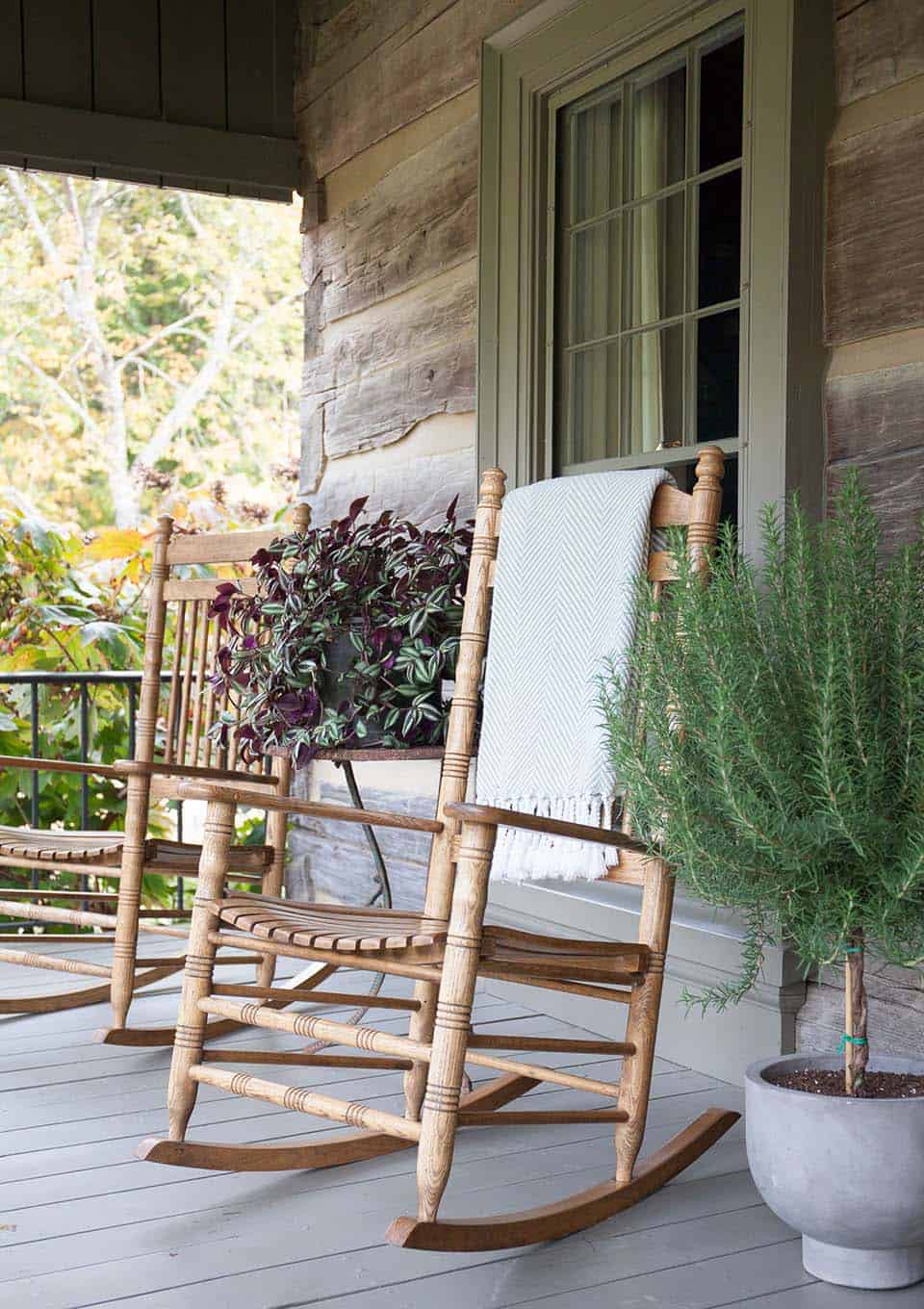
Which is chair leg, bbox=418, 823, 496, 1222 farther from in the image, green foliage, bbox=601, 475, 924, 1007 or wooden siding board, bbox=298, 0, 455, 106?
wooden siding board, bbox=298, 0, 455, 106

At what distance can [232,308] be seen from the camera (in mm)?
12156

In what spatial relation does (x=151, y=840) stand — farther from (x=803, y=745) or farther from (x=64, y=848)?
(x=803, y=745)

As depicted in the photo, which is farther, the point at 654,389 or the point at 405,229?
the point at 405,229

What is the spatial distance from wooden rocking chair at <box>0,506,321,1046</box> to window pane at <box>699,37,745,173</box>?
1155 millimetres

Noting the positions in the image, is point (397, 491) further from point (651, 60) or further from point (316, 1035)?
point (316, 1035)

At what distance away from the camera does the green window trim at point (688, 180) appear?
89.8 inches

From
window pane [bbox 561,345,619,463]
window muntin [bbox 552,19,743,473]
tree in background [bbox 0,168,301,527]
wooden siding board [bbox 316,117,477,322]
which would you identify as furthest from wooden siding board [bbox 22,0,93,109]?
tree in background [bbox 0,168,301,527]

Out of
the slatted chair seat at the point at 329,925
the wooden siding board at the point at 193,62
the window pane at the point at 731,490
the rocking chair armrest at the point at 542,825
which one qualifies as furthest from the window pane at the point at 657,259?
the wooden siding board at the point at 193,62

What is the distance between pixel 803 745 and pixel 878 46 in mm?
1244

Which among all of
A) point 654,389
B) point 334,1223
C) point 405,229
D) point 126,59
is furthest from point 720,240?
point 126,59

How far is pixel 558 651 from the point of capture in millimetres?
2135

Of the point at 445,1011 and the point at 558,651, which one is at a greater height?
the point at 558,651

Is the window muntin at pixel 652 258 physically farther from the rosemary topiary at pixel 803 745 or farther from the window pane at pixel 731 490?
the rosemary topiary at pixel 803 745

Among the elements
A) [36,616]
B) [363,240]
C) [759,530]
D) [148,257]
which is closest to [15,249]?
[148,257]
